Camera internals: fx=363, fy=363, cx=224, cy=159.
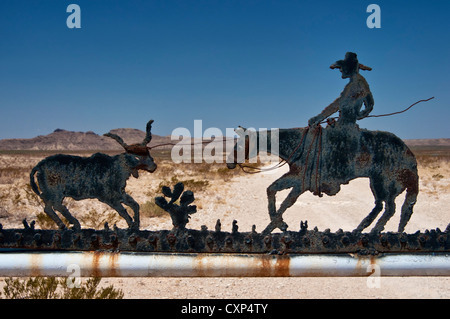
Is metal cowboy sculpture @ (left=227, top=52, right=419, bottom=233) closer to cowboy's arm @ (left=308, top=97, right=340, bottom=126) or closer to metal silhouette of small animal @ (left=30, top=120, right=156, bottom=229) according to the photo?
cowboy's arm @ (left=308, top=97, right=340, bottom=126)

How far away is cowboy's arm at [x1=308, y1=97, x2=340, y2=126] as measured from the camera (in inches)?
183

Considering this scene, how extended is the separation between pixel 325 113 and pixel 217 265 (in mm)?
2348

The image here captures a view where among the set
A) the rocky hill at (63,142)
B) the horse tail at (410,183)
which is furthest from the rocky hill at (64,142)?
the horse tail at (410,183)

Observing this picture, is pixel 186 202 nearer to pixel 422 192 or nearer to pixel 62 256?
pixel 62 256

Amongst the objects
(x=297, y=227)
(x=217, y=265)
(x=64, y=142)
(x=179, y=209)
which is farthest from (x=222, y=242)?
(x=64, y=142)

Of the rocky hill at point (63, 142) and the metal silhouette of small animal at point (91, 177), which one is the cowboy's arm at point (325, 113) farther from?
the rocky hill at point (63, 142)

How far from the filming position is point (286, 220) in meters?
11.5

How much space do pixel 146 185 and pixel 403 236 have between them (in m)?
16.2

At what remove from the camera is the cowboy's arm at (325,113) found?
4660 millimetres

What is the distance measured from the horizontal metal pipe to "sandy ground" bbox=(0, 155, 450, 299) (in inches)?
78.7

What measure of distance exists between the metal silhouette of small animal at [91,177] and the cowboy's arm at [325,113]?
2.18 meters
